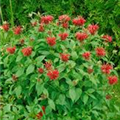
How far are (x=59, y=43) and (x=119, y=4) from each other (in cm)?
208

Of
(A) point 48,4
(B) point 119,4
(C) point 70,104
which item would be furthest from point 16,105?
(A) point 48,4

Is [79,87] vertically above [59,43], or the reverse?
[59,43]

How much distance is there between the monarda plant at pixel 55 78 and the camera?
382 cm

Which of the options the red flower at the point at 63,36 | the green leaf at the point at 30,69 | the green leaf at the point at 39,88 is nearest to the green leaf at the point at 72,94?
the green leaf at the point at 39,88

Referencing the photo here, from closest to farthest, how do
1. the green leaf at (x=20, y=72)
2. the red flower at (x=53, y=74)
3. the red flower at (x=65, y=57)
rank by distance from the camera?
the red flower at (x=53, y=74) → the red flower at (x=65, y=57) → the green leaf at (x=20, y=72)

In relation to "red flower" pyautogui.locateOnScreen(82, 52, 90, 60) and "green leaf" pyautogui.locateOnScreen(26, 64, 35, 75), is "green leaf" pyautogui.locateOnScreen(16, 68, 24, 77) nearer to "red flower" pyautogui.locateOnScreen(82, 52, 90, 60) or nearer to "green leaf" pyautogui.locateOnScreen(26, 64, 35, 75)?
"green leaf" pyautogui.locateOnScreen(26, 64, 35, 75)

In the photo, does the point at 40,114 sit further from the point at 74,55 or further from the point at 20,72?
the point at 74,55

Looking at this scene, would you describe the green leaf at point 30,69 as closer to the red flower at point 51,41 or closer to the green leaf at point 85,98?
the red flower at point 51,41

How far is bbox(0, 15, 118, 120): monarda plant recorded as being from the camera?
3822 millimetres

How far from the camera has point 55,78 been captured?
3.68 m

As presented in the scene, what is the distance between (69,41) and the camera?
4.35m

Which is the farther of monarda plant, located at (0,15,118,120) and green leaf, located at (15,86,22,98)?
green leaf, located at (15,86,22,98)

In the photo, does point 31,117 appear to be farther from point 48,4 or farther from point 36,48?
point 48,4

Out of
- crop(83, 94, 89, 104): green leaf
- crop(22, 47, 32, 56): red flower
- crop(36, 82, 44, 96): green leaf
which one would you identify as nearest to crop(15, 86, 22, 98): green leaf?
crop(36, 82, 44, 96): green leaf
